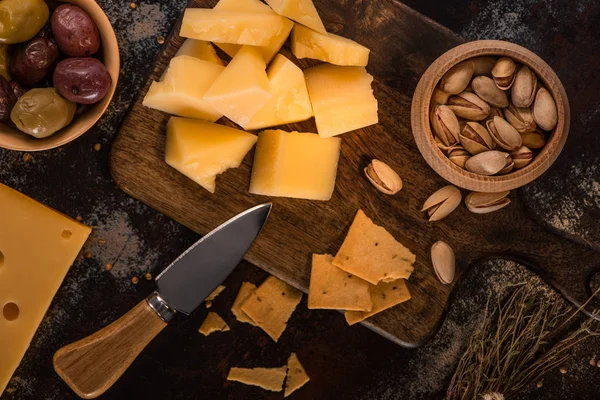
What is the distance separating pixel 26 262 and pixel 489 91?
44.7 inches

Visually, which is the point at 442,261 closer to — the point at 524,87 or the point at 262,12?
the point at 524,87

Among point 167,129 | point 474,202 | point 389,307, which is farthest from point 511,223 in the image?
point 167,129

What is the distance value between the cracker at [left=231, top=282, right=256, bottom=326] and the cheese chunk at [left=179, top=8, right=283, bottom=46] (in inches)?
23.8

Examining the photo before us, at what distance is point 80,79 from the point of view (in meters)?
1.15

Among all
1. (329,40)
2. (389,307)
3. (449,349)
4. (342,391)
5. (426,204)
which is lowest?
(342,391)

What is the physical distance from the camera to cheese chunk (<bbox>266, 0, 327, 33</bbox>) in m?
1.24

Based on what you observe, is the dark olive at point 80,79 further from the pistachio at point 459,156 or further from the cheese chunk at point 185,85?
the pistachio at point 459,156

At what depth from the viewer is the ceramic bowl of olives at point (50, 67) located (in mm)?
1141

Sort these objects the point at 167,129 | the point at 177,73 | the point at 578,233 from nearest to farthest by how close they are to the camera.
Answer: the point at 177,73
the point at 167,129
the point at 578,233

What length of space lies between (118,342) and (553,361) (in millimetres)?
1102

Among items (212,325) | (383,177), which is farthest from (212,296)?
(383,177)

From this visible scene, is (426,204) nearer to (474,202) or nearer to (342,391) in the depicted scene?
(474,202)

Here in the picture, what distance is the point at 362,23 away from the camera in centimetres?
136

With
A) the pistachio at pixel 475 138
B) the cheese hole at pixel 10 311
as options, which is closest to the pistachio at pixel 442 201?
the pistachio at pixel 475 138
